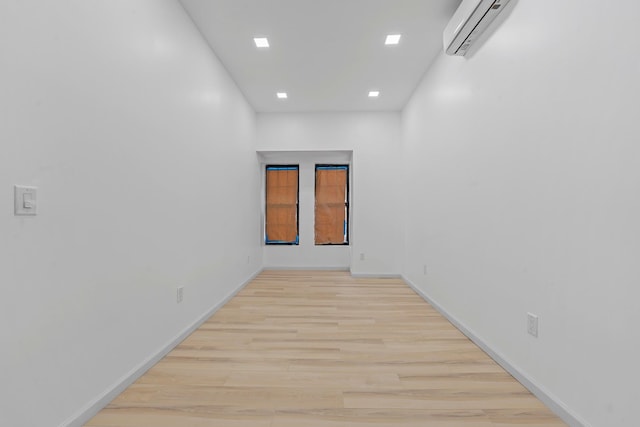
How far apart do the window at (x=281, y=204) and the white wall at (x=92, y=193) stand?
11.7ft

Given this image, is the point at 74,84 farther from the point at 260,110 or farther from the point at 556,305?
the point at 260,110

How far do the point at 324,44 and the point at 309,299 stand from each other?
9.95 feet

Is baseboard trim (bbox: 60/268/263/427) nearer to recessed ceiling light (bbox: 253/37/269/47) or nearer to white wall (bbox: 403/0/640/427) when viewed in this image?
white wall (bbox: 403/0/640/427)

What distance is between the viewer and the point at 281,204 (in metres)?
6.70

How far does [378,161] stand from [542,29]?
12.4 ft

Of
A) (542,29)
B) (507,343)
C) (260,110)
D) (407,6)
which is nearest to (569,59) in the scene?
(542,29)

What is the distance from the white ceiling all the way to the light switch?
2.20 meters

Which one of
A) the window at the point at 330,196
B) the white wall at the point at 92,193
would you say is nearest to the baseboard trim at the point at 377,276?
the window at the point at 330,196

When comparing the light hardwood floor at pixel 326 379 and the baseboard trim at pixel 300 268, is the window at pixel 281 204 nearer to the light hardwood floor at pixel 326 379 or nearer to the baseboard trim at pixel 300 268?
the baseboard trim at pixel 300 268

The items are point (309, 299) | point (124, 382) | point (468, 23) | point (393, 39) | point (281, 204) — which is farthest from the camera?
point (281, 204)

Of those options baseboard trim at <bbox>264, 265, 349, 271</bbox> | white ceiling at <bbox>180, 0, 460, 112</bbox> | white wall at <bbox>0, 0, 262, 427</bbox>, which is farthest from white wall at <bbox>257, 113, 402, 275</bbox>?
white wall at <bbox>0, 0, 262, 427</bbox>

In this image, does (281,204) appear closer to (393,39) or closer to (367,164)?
(367,164)

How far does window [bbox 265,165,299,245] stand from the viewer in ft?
21.9

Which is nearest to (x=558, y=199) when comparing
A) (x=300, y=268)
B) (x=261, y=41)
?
(x=261, y=41)
